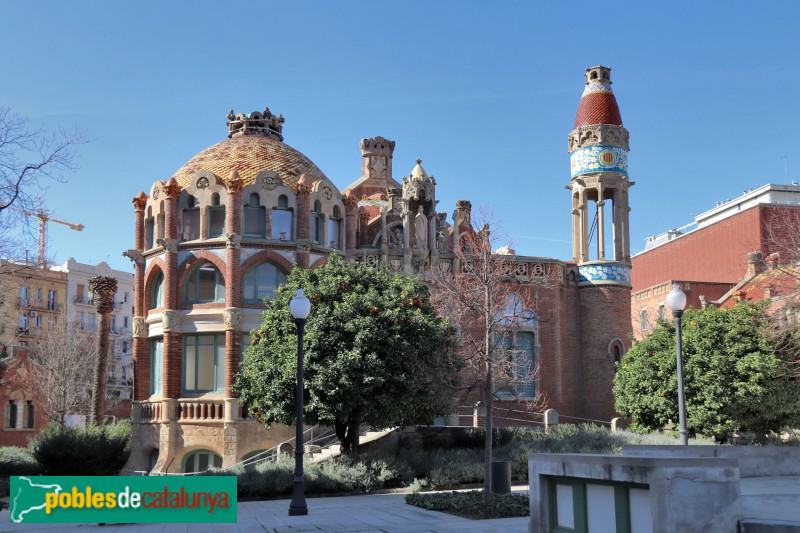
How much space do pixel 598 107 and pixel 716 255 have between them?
80.1ft

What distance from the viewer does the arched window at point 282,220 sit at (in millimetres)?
34594

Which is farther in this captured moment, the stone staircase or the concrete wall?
the stone staircase

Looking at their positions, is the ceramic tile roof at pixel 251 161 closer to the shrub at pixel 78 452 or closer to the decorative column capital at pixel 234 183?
the decorative column capital at pixel 234 183

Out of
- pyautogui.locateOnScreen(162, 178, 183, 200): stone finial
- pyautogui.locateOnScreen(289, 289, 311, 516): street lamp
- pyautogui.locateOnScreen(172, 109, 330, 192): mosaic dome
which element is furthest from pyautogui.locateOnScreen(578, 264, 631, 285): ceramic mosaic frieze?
pyautogui.locateOnScreen(289, 289, 311, 516): street lamp

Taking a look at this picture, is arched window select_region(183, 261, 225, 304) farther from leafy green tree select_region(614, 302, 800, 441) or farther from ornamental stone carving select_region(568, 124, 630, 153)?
ornamental stone carving select_region(568, 124, 630, 153)

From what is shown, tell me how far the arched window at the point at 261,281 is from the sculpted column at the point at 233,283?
1.77 feet

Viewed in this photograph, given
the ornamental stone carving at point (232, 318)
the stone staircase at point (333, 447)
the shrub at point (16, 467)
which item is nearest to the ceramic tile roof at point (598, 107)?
the stone staircase at point (333, 447)

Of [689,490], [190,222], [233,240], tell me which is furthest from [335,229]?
[689,490]

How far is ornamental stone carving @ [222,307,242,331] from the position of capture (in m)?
32.8

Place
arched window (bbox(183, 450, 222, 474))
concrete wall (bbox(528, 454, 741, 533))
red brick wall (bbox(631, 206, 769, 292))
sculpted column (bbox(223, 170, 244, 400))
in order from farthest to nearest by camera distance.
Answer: red brick wall (bbox(631, 206, 769, 292)) → arched window (bbox(183, 450, 222, 474)) → sculpted column (bbox(223, 170, 244, 400)) → concrete wall (bbox(528, 454, 741, 533))

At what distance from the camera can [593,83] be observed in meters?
40.3

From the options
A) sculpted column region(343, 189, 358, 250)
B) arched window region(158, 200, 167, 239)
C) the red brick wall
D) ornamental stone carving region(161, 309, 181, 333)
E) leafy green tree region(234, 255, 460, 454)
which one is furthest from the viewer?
the red brick wall

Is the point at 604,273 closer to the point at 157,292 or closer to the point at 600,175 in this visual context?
the point at 600,175

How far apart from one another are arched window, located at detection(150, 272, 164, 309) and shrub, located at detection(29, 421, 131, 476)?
204 inches
